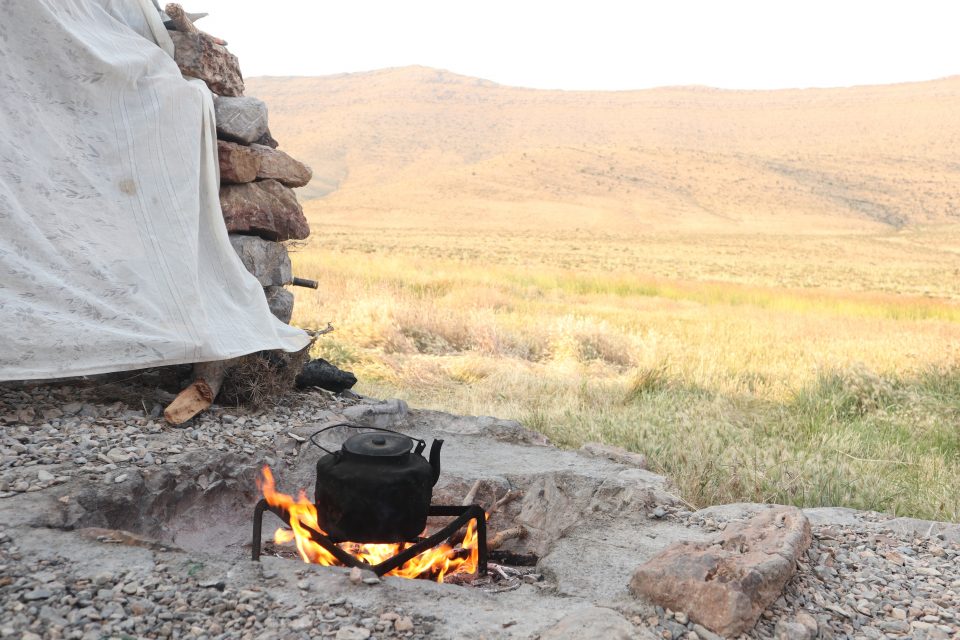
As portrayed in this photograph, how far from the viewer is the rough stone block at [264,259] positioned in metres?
5.70

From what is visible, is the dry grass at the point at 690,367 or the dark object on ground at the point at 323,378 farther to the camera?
the dark object on ground at the point at 323,378

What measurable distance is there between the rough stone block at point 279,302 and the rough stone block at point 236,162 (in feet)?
2.70

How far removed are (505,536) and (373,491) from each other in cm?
101

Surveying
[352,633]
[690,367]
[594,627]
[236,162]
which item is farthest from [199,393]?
[690,367]

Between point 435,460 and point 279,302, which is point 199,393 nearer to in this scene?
point 279,302

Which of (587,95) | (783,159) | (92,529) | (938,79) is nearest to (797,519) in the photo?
(92,529)

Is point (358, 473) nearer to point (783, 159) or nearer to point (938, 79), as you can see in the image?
point (783, 159)

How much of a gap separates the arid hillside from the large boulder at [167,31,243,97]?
1674 inches

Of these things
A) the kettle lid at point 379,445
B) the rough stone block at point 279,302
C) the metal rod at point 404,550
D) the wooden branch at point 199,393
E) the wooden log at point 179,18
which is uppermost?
the wooden log at point 179,18

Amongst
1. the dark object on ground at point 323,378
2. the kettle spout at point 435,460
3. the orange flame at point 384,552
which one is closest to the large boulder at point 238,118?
the dark object on ground at point 323,378

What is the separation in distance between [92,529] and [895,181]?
6822 cm

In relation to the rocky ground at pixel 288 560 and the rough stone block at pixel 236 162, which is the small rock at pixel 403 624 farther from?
the rough stone block at pixel 236 162

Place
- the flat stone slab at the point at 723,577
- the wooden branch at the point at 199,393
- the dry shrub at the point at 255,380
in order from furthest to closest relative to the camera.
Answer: the dry shrub at the point at 255,380, the wooden branch at the point at 199,393, the flat stone slab at the point at 723,577

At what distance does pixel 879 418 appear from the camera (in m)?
6.47
